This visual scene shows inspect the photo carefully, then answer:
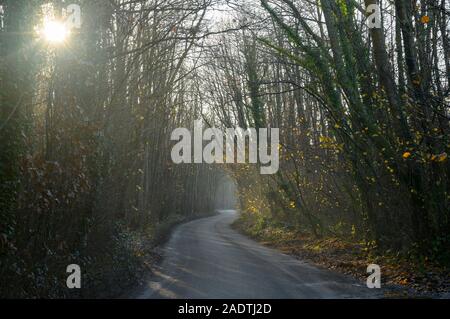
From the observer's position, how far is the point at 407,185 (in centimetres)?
1261

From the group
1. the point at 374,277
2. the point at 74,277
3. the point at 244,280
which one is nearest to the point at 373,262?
the point at 374,277

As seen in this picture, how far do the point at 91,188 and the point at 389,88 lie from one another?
751 centimetres

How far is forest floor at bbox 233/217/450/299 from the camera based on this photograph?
10.1 meters

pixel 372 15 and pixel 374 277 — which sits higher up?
pixel 372 15

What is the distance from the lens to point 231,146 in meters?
35.8

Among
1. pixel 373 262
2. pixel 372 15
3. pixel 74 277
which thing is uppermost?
pixel 372 15

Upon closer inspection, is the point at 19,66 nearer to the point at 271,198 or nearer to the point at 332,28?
the point at 332,28

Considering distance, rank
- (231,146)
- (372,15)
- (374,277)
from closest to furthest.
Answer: (374,277)
(372,15)
(231,146)

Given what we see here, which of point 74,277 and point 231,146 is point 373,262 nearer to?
point 74,277

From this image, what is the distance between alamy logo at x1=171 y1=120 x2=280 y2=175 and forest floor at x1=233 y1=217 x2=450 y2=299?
5.65 meters

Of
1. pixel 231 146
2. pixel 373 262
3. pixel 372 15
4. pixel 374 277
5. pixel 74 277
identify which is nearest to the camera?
pixel 74 277

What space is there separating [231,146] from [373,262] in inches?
888

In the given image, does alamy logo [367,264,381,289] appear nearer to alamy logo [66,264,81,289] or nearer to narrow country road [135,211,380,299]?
narrow country road [135,211,380,299]

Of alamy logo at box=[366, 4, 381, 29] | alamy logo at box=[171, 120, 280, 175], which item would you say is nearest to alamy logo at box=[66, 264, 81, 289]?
alamy logo at box=[366, 4, 381, 29]
